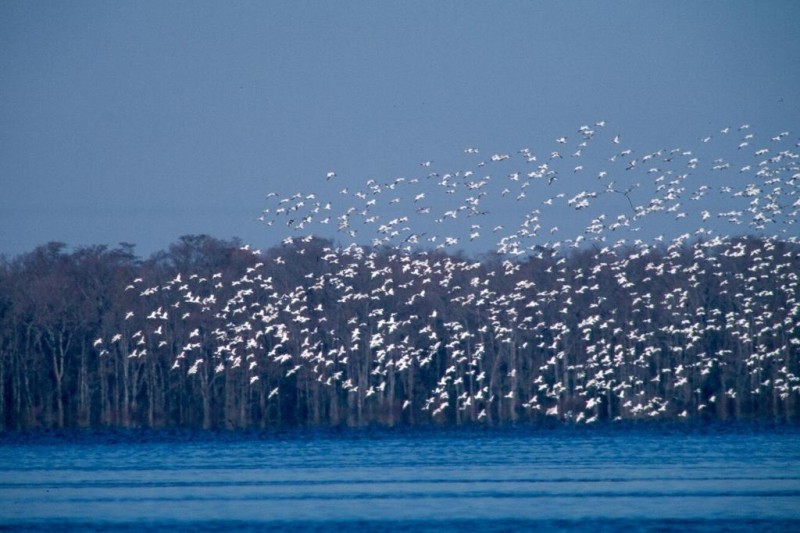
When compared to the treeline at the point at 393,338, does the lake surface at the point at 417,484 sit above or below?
below

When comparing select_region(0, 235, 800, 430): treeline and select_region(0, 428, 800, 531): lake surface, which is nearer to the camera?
select_region(0, 428, 800, 531): lake surface

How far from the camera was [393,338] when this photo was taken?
52.8 m

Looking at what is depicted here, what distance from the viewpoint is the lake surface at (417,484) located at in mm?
19281

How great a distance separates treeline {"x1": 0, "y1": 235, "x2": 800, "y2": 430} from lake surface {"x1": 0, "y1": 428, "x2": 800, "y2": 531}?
40.3 ft

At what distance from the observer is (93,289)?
2112 inches

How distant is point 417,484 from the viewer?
78.8 feet

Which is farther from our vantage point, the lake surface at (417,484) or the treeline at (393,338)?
the treeline at (393,338)

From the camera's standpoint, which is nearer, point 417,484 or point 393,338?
point 417,484

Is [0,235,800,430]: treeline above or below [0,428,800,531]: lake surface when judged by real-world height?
above

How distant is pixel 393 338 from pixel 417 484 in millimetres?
28791

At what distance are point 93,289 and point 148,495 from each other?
3162cm

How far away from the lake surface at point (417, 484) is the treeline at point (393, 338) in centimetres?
1230

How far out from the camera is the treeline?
50.2 meters

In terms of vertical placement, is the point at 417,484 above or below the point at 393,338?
below
